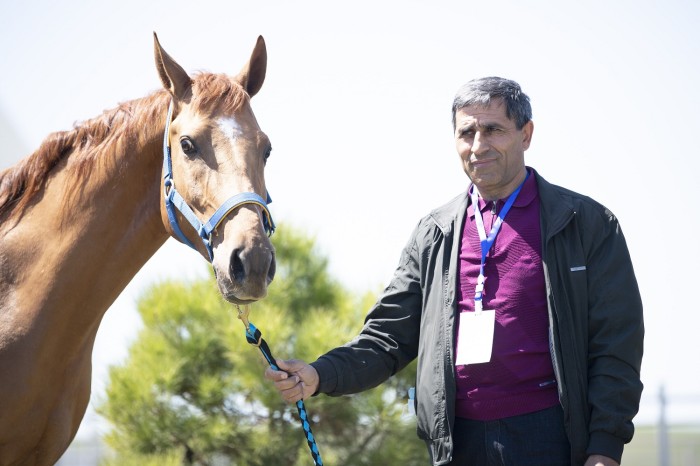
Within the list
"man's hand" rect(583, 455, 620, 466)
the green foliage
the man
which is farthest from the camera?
the green foliage

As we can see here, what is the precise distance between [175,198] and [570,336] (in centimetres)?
158

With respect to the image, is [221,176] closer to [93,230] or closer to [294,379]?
[93,230]

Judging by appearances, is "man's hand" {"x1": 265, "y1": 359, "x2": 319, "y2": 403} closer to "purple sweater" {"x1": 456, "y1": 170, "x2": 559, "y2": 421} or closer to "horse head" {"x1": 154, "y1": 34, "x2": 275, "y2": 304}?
"horse head" {"x1": 154, "y1": 34, "x2": 275, "y2": 304}

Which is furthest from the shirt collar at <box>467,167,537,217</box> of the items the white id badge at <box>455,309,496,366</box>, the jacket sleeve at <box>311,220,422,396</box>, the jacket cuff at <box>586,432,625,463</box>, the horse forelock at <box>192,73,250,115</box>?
the horse forelock at <box>192,73,250,115</box>

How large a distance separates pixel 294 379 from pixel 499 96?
→ 1331mm

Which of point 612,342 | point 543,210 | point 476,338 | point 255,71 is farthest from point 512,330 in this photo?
point 255,71

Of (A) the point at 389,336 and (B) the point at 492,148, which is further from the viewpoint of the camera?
(A) the point at 389,336

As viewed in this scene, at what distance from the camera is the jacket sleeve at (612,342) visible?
259 centimetres

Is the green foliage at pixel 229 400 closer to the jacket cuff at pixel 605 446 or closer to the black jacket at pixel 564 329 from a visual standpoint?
the black jacket at pixel 564 329

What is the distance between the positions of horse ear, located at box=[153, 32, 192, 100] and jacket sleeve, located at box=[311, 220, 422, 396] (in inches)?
44.9

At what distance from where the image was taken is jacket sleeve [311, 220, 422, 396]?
3.10 m

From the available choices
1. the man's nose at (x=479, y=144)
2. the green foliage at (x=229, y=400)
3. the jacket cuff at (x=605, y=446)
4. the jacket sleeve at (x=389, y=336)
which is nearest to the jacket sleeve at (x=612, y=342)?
the jacket cuff at (x=605, y=446)

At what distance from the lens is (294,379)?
289 centimetres

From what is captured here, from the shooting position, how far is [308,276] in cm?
724
